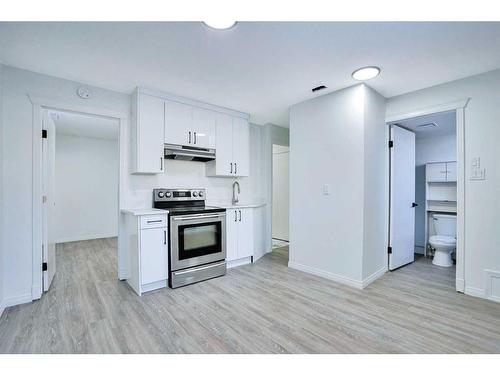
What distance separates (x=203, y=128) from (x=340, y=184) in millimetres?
1934

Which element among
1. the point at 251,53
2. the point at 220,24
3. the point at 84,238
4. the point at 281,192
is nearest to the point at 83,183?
the point at 84,238

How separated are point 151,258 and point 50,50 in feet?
6.88

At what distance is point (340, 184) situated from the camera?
113 inches

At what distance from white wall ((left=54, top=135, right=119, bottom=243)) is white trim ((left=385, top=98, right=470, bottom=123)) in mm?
5167

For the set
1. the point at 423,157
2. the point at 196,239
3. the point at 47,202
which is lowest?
the point at 196,239

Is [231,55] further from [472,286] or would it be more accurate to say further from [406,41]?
[472,286]

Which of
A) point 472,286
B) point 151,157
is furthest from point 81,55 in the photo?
point 472,286

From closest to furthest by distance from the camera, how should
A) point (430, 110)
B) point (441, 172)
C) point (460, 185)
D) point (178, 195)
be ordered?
point (460, 185), point (430, 110), point (178, 195), point (441, 172)

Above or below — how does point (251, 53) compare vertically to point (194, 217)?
above

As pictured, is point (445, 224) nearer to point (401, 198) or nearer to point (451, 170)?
point (451, 170)

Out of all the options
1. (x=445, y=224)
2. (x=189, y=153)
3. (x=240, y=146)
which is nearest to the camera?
(x=189, y=153)

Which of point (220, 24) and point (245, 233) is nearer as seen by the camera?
point (220, 24)

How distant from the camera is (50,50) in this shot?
2.01 m

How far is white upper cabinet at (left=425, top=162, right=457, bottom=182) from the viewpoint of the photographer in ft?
12.7
